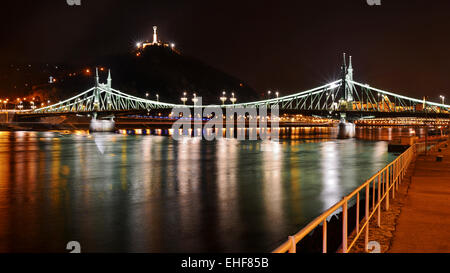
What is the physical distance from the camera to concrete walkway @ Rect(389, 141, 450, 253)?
6.68m

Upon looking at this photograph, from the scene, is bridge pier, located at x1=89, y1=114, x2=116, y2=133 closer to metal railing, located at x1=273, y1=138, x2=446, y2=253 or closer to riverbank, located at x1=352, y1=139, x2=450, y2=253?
metal railing, located at x1=273, y1=138, x2=446, y2=253

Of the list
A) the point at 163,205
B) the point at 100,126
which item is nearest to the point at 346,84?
the point at 100,126

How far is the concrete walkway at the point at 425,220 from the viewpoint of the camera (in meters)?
6.68

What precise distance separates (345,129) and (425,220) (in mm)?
70962

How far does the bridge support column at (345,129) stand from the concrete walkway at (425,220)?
2482 inches

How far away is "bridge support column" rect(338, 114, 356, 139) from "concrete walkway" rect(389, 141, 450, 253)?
207ft

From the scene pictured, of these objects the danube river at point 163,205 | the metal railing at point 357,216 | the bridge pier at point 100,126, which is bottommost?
the danube river at point 163,205

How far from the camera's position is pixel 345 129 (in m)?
76.7

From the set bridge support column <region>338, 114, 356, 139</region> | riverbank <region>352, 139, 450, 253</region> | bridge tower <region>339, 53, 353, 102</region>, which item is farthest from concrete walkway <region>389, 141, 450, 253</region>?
bridge tower <region>339, 53, 353, 102</region>

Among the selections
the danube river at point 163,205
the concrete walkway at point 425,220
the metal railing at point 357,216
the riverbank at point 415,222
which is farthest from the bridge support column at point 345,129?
the riverbank at point 415,222

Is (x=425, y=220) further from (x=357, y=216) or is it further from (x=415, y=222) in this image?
(x=357, y=216)

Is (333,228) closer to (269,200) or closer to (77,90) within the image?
(269,200)

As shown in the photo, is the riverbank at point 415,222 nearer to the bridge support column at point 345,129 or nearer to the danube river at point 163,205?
the danube river at point 163,205
